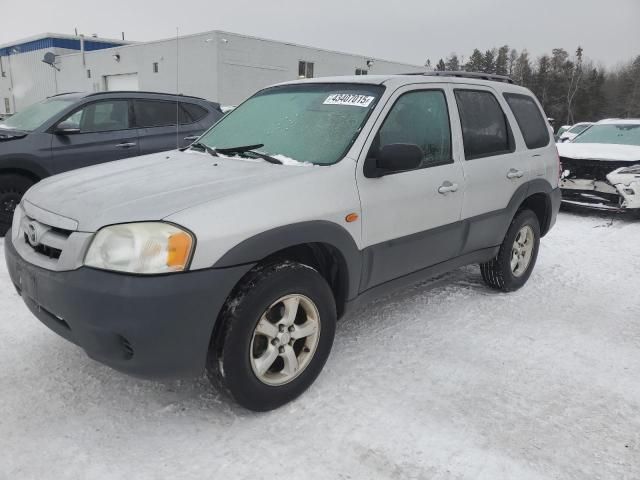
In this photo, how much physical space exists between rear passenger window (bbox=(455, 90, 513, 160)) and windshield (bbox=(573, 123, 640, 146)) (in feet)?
19.5

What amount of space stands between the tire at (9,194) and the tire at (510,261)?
5.03m

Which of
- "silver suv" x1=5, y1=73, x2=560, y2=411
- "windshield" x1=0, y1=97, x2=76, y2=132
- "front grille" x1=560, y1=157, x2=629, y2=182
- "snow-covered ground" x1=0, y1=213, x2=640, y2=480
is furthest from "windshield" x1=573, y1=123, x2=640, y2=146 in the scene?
"windshield" x1=0, y1=97, x2=76, y2=132

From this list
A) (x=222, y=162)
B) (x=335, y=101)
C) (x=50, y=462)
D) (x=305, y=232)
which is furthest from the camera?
(x=335, y=101)

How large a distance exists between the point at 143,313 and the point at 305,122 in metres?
1.68

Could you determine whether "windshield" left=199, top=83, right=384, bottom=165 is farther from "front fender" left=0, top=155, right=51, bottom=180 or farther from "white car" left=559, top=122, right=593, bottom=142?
"white car" left=559, top=122, right=593, bottom=142

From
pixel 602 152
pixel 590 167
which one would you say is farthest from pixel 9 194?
pixel 602 152

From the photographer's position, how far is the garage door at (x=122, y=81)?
101ft

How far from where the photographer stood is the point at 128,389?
2.78m

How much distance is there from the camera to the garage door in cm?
3077

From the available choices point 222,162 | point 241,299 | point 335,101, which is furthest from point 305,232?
point 335,101

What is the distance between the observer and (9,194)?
5.68 meters

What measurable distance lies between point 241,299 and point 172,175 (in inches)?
35.7

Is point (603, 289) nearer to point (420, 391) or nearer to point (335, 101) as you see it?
point (420, 391)

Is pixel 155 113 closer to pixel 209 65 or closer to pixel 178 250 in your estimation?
pixel 178 250
